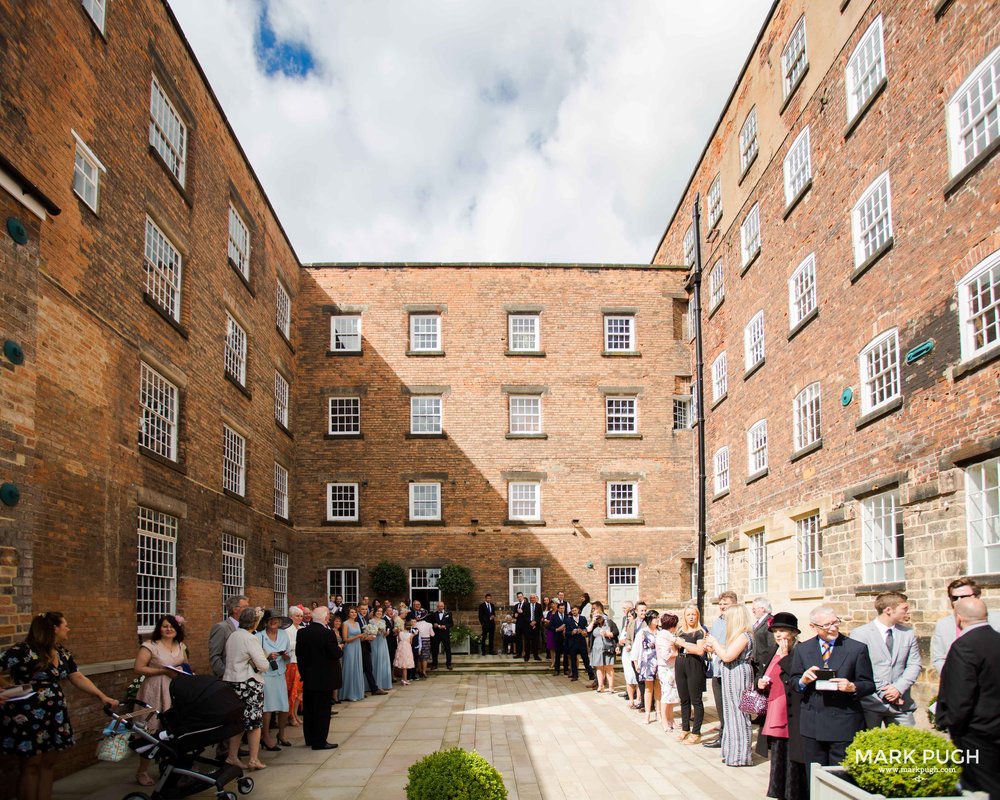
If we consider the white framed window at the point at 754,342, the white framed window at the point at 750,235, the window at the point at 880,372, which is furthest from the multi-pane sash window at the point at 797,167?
the window at the point at 880,372

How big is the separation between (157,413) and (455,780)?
1129cm

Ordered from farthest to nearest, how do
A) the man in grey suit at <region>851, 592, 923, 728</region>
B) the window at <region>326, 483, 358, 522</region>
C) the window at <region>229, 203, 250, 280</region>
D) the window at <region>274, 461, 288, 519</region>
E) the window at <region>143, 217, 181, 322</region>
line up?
the window at <region>326, 483, 358, 522</region> → the window at <region>274, 461, 288, 519</region> → the window at <region>229, 203, 250, 280</region> → the window at <region>143, 217, 181, 322</region> → the man in grey suit at <region>851, 592, 923, 728</region>

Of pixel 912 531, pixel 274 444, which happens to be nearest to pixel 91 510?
pixel 912 531

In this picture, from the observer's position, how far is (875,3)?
15047mm

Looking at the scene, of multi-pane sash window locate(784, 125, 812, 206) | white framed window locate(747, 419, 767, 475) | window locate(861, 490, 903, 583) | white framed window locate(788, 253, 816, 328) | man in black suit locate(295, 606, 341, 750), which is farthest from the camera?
white framed window locate(747, 419, 767, 475)

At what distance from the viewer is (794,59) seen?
19266 mm

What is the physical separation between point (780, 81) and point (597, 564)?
15.5m

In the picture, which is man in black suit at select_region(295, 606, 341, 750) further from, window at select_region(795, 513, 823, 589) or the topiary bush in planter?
window at select_region(795, 513, 823, 589)

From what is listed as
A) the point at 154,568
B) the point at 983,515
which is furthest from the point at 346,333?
the point at 983,515

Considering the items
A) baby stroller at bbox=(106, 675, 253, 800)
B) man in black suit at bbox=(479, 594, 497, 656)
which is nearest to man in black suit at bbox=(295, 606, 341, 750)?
baby stroller at bbox=(106, 675, 253, 800)

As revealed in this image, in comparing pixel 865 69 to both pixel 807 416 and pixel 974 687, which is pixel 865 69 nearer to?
pixel 807 416

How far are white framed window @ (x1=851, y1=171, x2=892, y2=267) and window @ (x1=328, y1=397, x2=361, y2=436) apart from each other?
18.0 meters

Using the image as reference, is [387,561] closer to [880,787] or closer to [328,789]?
[328,789]

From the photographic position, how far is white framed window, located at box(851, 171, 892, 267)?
1460cm
